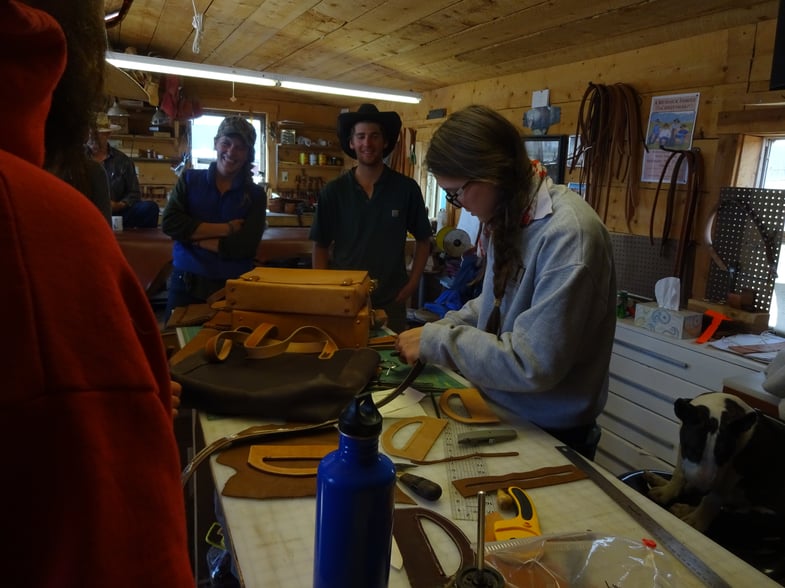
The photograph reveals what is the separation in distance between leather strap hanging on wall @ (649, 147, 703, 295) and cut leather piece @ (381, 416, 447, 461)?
8.17 feet

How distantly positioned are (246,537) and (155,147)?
24.8ft

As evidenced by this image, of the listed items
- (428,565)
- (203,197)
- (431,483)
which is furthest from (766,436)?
(203,197)

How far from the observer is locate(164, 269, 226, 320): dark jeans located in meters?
2.73

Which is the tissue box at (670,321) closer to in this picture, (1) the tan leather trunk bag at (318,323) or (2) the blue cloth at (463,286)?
(2) the blue cloth at (463,286)

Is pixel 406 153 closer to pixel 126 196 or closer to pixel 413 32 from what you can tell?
pixel 413 32

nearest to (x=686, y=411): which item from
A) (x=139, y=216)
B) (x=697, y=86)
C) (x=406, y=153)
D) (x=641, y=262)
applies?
(x=641, y=262)

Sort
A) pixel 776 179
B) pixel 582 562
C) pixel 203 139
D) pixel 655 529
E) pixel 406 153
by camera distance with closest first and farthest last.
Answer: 1. pixel 582 562
2. pixel 655 529
3. pixel 776 179
4. pixel 406 153
5. pixel 203 139

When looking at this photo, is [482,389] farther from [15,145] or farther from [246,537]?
[15,145]

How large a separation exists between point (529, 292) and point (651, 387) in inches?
72.5

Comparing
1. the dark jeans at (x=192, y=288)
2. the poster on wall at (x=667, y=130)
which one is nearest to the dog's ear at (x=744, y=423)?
the poster on wall at (x=667, y=130)

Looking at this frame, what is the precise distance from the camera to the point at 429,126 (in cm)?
611

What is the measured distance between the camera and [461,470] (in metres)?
1.13

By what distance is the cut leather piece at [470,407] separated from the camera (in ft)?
4.45

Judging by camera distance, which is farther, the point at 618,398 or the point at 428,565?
A: the point at 618,398
